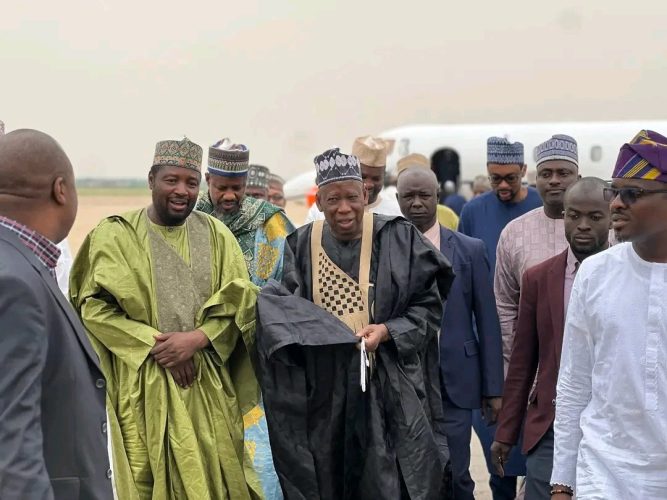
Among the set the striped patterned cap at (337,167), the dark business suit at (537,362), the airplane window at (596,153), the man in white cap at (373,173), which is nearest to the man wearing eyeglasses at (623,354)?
the dark business suit at (537,362)

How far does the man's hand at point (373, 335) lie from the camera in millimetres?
4988

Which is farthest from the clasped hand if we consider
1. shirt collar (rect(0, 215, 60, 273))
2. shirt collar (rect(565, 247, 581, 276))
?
shirt collar (rect(0, 215, 60, 273))

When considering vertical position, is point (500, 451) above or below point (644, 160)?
below

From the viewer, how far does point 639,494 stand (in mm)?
3645

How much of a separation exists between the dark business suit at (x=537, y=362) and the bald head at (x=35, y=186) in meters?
2.58

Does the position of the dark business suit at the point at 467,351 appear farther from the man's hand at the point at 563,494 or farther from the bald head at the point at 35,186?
the bald head at the point at 35,186

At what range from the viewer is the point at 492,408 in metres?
5.88

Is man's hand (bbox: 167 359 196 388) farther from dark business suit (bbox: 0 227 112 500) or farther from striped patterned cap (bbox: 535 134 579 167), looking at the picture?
striped patterned cap (bbox: 535 134 579 167)

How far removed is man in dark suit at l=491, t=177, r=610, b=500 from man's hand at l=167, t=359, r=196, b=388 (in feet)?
4.82

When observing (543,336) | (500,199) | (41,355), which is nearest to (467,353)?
(543,336)

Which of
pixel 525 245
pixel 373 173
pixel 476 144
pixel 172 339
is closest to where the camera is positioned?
pixel 172 339

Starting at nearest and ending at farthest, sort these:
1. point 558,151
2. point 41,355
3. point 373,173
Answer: point 41,355
point 558,151
point 373,173

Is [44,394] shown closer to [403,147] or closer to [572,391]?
[572,391]

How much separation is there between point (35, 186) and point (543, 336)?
107 inches
